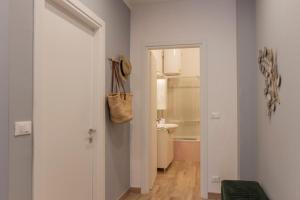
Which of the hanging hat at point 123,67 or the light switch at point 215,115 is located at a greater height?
the hanging hat at point 123,67

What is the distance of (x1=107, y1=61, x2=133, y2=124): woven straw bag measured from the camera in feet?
8.63

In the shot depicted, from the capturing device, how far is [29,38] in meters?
1.53

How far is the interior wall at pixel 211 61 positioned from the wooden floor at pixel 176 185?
245 mm

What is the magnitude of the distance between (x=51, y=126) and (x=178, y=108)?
4.55 m

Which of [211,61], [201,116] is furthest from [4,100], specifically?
[211,61]

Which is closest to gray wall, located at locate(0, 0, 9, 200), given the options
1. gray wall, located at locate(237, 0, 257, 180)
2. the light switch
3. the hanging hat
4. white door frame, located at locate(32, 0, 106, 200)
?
white door frame, located at locate(32, 0, 106, 200)

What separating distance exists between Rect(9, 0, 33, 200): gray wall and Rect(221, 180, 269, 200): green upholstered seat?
179cm

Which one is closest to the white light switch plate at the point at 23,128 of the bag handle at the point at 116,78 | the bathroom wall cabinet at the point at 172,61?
the bag handle at the point at 116,78

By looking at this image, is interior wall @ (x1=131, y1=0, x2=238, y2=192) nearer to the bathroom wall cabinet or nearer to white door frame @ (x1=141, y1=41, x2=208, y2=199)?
white door frame @ (x1=141, y1=41, x2=208, y2=199)

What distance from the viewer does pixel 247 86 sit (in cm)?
309

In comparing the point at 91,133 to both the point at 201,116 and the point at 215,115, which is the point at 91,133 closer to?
the point at 201,116

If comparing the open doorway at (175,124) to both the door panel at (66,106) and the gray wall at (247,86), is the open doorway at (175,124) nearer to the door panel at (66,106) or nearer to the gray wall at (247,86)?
the gray wall at (247,86)

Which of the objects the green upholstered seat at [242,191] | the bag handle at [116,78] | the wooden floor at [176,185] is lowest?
the wooden floor at [176,185]

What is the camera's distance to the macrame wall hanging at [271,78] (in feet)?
6.54
